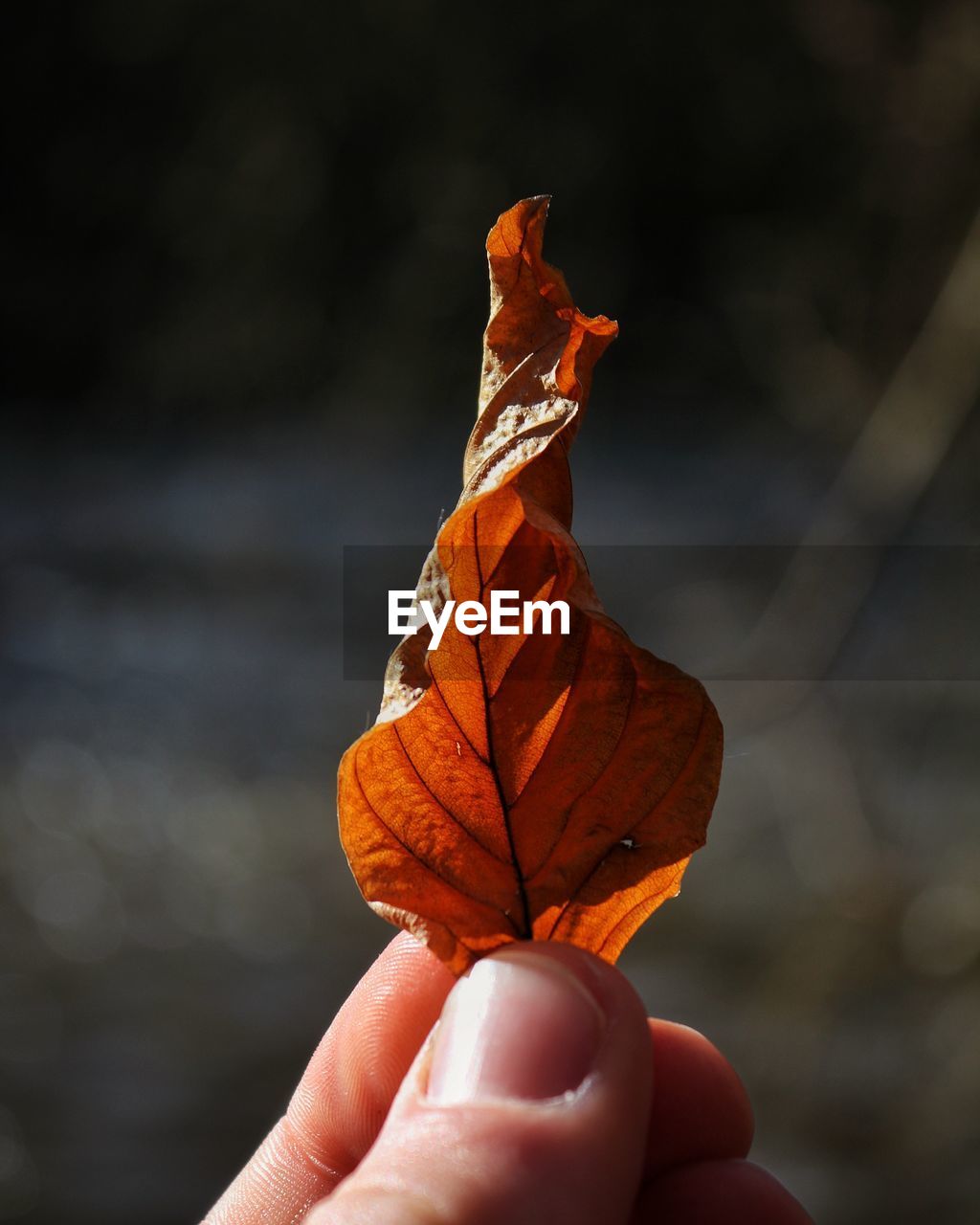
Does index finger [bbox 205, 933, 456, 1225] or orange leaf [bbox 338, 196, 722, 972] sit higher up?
orange leaf [bbox 338, 196, 722, 972]

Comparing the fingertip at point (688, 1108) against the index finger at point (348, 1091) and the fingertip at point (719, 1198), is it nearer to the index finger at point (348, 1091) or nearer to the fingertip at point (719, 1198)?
the fingertip at point (719, 1198)

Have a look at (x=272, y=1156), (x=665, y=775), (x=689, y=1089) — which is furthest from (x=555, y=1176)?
(x=272, y=1156)

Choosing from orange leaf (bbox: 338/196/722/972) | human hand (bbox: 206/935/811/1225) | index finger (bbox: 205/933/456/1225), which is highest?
orange leaf (bbox: 338/196/722/972)

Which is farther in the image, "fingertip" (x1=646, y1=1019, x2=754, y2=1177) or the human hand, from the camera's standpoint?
"fingertip" (x1=646, y1=1019, x2=754, y2=1177)

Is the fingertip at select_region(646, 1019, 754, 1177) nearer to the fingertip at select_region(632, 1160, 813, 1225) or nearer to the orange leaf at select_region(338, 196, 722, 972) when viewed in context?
the fingertip at select_region(632, 1160, 813, 1225)
